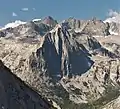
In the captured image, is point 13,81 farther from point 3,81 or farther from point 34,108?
point 34,108

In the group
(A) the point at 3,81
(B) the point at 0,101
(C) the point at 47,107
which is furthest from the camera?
(C) the point at 47,107

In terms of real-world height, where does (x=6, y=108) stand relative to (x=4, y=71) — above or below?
below

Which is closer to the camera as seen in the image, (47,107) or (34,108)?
(34,108)

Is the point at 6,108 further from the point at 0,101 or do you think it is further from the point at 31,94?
the point at 31,94

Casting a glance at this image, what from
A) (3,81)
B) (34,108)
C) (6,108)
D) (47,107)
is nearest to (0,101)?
(6,108)

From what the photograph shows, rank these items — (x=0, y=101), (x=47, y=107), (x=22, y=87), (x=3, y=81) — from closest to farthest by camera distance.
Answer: (x=0, y=101), (x=3, y=81), (x=22, y=87), (x=47, y=107)

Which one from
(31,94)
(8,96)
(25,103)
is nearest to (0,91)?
(8,96)
